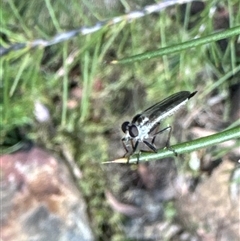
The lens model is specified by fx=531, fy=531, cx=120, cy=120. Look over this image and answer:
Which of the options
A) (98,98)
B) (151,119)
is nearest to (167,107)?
(151,119)

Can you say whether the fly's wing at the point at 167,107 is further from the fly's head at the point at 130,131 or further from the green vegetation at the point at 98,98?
the green vegetation at the point at 98,98

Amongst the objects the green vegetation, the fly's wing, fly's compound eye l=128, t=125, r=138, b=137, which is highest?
the green vegetation

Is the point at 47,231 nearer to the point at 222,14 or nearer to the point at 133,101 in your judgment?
the point at 133,101

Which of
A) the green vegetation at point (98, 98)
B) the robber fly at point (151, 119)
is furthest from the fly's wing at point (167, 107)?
the green vegetation at point (98, 98)

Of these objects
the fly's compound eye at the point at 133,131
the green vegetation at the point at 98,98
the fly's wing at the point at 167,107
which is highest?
the green vegetation at the point at 98,98

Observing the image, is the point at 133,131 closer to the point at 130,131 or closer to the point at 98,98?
the point at 130,131

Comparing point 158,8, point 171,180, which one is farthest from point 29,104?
point 158,8

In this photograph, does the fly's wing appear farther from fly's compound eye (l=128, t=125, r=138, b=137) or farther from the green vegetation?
the green vegetation

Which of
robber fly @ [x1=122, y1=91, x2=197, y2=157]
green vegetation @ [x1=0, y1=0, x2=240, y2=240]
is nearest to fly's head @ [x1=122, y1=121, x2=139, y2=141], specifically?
robber fly @ [x1=122, y1=91, x2=197, y2=157]
